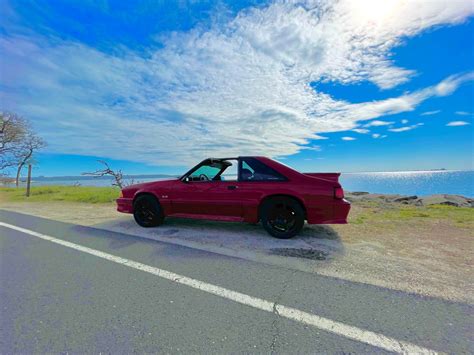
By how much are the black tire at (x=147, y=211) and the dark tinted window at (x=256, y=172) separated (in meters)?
2.22

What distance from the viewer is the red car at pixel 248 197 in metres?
3.96

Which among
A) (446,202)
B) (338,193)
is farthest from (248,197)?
(446,202)

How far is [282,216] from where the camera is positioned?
4195 millimetres

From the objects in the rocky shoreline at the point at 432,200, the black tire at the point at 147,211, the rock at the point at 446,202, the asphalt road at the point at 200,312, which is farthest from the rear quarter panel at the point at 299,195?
the rock at the point at 446,202

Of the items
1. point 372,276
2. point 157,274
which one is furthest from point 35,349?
point 372,276

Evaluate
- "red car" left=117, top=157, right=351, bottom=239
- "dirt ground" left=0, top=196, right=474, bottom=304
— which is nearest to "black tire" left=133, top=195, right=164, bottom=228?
"red car" left=117, top=157, right=351, bottom=239

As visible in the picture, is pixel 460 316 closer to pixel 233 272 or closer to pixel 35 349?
pixel 233 272

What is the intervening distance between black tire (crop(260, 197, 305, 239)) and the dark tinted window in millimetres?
439

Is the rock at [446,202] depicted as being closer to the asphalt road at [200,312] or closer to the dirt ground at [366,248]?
the dirt ground at [366,248]

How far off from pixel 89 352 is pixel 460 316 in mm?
3140

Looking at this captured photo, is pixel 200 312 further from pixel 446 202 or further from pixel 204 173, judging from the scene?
pixel 446 202

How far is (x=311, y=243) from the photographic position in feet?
12.7

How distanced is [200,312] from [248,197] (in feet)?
8.23

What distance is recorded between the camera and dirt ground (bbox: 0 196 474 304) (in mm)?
2584
